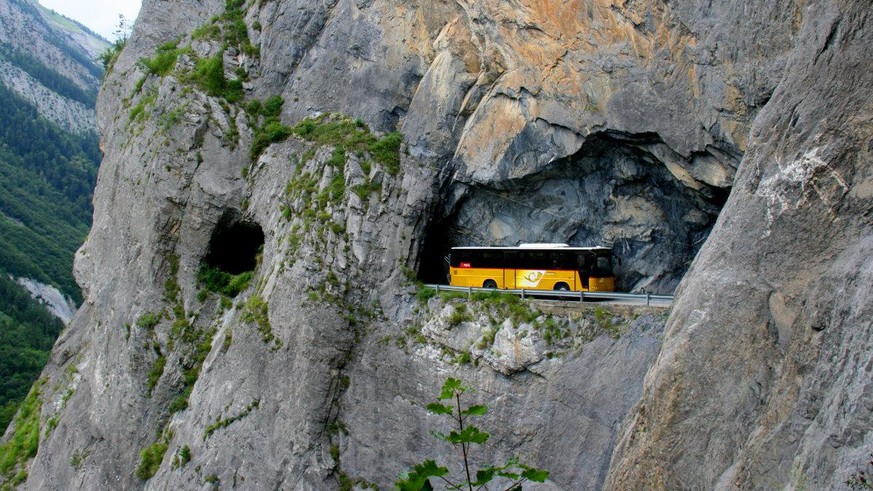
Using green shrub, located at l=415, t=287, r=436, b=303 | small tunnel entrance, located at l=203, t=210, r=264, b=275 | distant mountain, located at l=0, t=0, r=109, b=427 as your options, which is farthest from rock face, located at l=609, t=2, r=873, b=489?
distant mountain, located at l=0, t=0, r=109, b=427

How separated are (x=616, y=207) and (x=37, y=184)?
404 ft

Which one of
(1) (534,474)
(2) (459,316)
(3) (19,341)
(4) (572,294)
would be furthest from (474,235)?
(3) (19,341)

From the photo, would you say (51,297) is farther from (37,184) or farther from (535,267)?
(535,267)

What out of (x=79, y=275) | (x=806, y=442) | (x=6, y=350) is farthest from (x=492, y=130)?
(x=6, y=350)

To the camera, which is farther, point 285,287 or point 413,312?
point 285,287

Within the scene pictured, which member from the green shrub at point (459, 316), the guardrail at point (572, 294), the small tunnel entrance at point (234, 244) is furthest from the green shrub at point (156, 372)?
the green shrub at point (459, 316)

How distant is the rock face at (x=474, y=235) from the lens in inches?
393

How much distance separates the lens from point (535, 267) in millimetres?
19266

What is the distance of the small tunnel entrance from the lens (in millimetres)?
24750

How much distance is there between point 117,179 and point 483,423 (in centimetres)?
1910

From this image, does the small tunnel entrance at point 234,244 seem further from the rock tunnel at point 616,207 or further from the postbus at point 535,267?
the postbus at point 535,267

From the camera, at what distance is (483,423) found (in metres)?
16.4

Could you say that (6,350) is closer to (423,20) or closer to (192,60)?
(192,60)

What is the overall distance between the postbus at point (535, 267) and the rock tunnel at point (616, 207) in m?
0.99
